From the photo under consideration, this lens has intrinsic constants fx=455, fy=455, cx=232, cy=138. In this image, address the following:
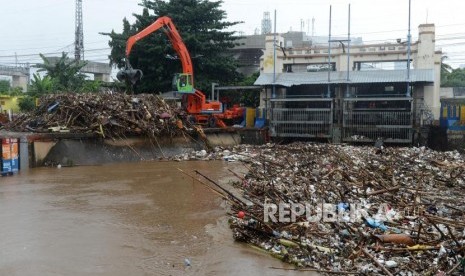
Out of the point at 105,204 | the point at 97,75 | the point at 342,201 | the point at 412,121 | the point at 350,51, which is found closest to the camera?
the point at 342,201

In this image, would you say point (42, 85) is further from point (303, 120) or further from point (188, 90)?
point (303, 120)

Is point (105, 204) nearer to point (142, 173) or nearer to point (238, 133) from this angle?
point (142, 173)

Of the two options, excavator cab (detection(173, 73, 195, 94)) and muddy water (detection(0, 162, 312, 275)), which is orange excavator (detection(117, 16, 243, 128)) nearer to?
excavator cab (detection(173, 73, 195, 94))

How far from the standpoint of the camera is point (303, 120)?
21562 millimetres

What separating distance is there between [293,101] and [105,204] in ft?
49.7

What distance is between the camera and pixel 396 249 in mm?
5121

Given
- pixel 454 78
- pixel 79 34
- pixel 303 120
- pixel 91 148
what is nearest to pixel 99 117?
pixel 91 148

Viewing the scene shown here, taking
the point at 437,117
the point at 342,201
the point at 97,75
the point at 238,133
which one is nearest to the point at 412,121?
the point at 437,117

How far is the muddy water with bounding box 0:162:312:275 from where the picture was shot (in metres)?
5.19

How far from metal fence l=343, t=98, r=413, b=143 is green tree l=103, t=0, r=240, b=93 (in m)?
8.66

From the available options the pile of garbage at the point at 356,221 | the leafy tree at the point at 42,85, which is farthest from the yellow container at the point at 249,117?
the pile of garbage at the point at 356,221

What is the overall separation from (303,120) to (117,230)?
1585 centimetres

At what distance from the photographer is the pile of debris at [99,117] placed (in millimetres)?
15531

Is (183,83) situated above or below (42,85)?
below
